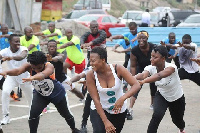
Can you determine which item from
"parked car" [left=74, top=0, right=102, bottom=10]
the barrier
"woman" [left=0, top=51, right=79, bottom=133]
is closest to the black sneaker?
"woman" [left=0, top=51, right=79, bottom=133]

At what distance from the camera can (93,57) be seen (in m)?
5.93

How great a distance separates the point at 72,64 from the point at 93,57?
19.8 ft

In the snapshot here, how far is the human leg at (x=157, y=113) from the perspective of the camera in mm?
7078

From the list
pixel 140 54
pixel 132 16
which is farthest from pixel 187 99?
pixel 132 16

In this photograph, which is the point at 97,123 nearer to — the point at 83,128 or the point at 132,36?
the point at 83,128

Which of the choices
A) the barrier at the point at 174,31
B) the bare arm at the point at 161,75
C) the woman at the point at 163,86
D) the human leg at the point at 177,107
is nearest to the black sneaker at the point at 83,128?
the woman at the point at 163,86

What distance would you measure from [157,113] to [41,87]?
170 cm

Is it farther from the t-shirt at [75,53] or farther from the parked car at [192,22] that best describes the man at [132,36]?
the parked car at [192,22]

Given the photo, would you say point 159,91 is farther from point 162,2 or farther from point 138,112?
point 162,2

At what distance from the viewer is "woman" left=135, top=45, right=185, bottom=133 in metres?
6.89

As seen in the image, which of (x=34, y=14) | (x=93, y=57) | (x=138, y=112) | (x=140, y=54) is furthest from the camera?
(x=34, y=14)

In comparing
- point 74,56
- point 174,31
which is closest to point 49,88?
point 74,56

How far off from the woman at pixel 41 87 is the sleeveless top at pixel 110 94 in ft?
3.85

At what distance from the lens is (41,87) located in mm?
7273
